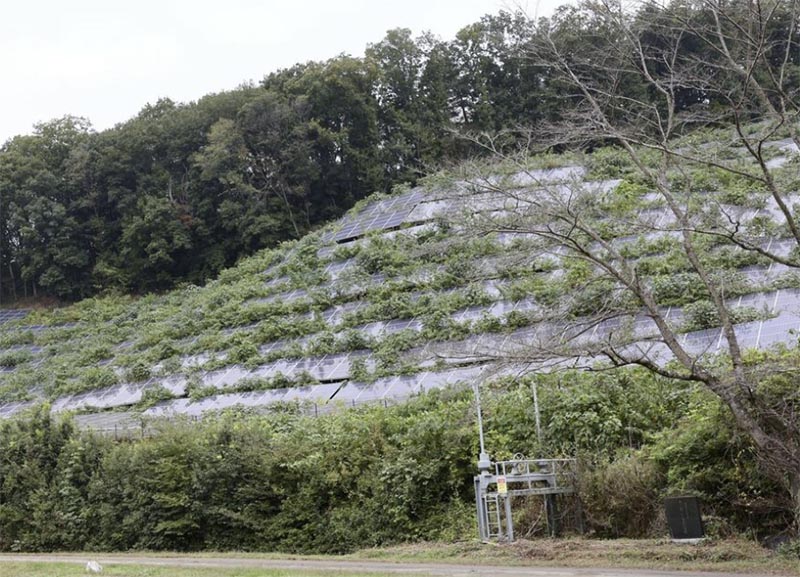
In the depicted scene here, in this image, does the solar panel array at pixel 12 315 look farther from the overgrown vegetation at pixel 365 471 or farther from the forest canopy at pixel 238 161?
the overgrown vegetation at pixel 365 471

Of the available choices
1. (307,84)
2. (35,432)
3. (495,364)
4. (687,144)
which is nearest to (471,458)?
(495,364)

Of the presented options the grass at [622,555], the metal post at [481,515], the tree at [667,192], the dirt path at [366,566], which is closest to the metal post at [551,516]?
the grass at [622,555]

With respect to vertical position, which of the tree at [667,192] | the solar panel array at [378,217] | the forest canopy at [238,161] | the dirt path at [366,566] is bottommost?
the dirt path at [366,566]

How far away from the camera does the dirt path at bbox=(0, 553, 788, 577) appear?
10273 mm

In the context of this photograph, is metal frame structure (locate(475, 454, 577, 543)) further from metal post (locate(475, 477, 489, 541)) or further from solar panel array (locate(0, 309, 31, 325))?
solar panel array (locate(0, 309, 31, 325))

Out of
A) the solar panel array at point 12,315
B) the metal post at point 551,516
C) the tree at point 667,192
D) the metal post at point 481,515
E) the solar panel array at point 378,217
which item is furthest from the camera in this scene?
the solar panel array at point 12,315

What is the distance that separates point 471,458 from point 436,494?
100 cm

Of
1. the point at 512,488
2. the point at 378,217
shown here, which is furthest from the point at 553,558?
the point at 378,217

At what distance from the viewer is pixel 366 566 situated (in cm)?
1224

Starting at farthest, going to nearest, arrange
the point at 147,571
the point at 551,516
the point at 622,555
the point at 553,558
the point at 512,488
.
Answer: the point at 512,488
the point at 551,516
the point at 147,571
the point at 553,558
the point at 622,555

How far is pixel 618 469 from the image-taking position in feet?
44.1

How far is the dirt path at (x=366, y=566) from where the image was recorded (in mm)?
10273

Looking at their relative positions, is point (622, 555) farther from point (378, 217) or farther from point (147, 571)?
point (378, 217)

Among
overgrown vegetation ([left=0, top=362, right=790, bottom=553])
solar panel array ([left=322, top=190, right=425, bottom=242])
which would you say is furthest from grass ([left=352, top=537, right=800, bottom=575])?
solar panel array ([left=322, top=190, right=425, bottom=242])
